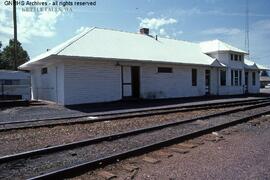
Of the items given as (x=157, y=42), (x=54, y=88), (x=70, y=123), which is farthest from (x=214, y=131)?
(x=157, y=42)

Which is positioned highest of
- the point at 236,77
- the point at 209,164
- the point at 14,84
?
the point at 236,77

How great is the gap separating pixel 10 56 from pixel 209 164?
203 ft

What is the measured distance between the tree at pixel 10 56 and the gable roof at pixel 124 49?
31.7 meters

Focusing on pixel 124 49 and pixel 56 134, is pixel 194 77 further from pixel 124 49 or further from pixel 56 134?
pixel 56 134

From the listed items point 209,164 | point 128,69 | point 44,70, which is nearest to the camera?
point 209,164

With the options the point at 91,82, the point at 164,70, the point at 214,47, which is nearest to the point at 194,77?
the point at 164,70

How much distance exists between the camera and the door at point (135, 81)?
990 inches

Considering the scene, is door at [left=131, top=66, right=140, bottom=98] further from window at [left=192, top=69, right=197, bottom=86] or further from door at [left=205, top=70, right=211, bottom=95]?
door at [left=205, top=70, right=211, bottom=95]

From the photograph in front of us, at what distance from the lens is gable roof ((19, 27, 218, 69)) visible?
73.0ft

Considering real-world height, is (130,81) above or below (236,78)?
below

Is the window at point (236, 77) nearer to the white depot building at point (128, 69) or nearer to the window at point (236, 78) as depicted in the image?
the window at point (236, 78)

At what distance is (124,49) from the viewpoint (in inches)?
1010

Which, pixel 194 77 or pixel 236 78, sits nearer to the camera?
pixel 194 77

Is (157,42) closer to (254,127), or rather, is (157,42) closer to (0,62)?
(254,127)
